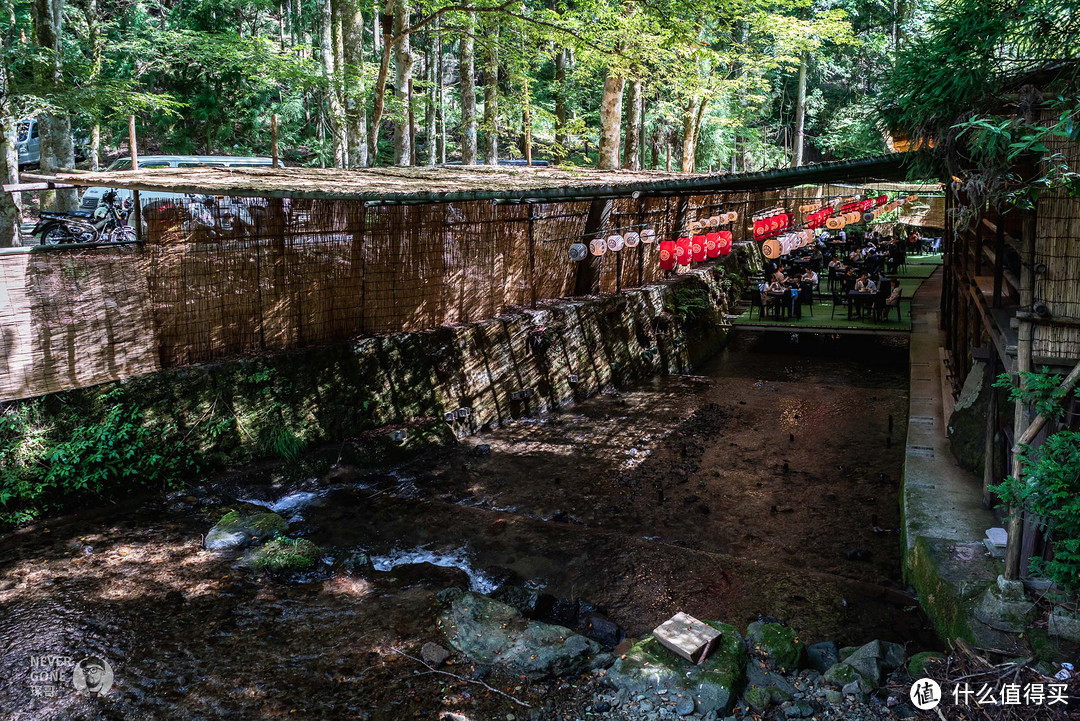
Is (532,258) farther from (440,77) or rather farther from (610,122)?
(440,77)

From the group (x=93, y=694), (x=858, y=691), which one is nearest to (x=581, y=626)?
(x=858, y=691)

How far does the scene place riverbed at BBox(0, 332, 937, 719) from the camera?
582 cm

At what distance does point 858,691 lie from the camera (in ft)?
17.6

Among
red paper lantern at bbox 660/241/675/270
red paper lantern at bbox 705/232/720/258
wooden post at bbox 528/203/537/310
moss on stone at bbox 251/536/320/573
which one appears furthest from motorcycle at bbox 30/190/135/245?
red paper lantern at bbox 705/232/720/258

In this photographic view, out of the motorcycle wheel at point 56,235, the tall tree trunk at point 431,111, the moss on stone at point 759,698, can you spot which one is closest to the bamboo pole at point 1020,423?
the moss on stone at point 759,698

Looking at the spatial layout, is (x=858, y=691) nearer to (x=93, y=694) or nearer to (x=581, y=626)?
(x=581, y=626)

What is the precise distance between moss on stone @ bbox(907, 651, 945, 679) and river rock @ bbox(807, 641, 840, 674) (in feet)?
2.02

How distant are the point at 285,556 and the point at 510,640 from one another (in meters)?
2.84

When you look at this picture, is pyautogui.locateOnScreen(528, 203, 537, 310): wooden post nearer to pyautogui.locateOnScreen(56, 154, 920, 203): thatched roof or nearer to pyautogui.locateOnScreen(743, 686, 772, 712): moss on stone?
pyautogui.locateOnScreen(56, 154, 920, 203): thatched roof

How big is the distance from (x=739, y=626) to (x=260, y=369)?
719cm

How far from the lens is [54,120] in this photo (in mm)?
13914

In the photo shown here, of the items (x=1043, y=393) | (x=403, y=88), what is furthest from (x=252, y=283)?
(x=1043, y=393)

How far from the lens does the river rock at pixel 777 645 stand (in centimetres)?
591

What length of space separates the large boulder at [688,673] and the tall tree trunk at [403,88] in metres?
12.5
